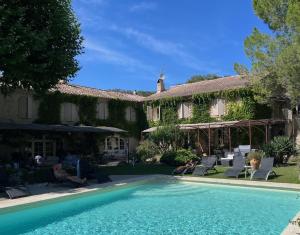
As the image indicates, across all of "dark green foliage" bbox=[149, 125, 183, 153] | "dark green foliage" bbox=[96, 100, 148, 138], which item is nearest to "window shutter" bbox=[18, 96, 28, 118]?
"dark green foliage" bbox=[96, 100, 148, 138]

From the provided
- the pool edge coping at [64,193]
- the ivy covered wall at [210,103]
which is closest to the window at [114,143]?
the ivy covered wall at [210,103]

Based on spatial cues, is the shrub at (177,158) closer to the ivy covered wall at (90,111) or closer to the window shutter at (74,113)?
the ivy covered wall at (90,111)

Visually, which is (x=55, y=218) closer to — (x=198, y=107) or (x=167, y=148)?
(x=167, y=148)

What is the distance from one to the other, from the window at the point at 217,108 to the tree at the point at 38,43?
581 inches

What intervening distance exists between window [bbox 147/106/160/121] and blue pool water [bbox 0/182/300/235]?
19.9 m

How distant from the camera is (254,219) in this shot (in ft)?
35.6

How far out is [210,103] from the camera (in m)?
31.9

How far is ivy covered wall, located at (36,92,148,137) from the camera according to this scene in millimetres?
29641

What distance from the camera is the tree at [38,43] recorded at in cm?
1625

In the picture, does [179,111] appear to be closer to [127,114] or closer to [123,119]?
[127,114]

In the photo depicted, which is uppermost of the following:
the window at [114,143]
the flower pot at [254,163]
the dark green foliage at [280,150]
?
the window at [114,143]

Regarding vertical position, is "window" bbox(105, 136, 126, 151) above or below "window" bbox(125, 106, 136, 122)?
below

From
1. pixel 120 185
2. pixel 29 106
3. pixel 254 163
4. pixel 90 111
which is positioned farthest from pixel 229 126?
pixel 29 106

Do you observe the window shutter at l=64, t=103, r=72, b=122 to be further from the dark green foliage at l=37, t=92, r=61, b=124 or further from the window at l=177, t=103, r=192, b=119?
the window at l=177, t=103, r=192, b=119
